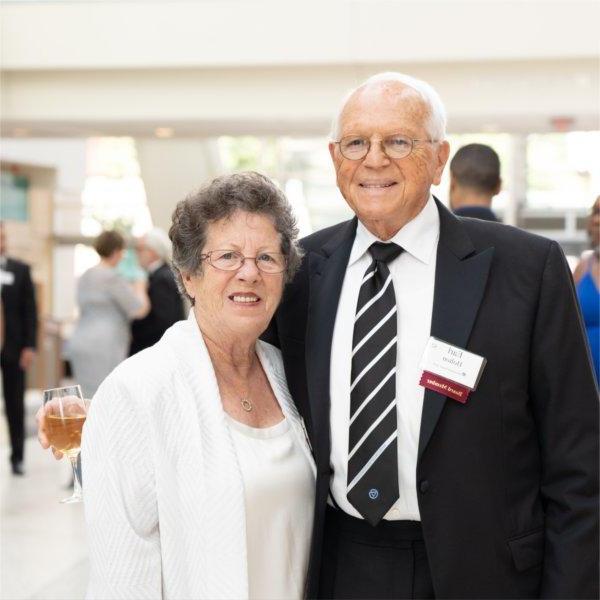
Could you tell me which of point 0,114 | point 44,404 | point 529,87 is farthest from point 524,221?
point 44,404

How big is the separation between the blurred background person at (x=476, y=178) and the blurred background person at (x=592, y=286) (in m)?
0.63

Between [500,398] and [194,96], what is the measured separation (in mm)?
7484

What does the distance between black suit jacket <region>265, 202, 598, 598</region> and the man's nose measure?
0.27 meters

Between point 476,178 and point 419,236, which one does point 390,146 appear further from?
point 476,178

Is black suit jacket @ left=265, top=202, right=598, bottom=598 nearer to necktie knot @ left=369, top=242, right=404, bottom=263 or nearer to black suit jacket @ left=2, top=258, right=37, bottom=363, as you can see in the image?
necktie knot @ left=369, top=242, right=404, bottom=263

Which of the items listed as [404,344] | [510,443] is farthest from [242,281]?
[510,443]

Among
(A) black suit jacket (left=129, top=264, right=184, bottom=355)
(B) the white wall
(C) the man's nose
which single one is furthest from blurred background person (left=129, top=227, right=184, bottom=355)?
(C) the man's nose

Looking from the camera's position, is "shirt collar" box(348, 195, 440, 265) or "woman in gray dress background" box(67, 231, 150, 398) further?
"woman in gray dress background" box(67, 231, 150, 398)

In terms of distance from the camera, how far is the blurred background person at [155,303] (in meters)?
7.81

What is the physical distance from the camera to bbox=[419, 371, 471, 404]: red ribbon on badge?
6.86ft

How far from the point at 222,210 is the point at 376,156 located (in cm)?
36

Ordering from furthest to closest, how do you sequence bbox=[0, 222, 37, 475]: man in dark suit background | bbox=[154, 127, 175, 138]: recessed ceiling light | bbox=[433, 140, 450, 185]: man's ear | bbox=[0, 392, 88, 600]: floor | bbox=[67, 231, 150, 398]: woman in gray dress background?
bbox=[154, 127, 175, 138]: recessed ceiling light
bbox=[0, 222, 37, 475]: man in dark suit background
bbox=[67, 231, 150, 398]: woman in gray dress background
bbox=[0, 392, 88, 600]: floor
bbox=[433, 140, 450, 185]: man's ear

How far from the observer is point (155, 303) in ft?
25.7

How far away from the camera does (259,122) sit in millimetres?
9391
